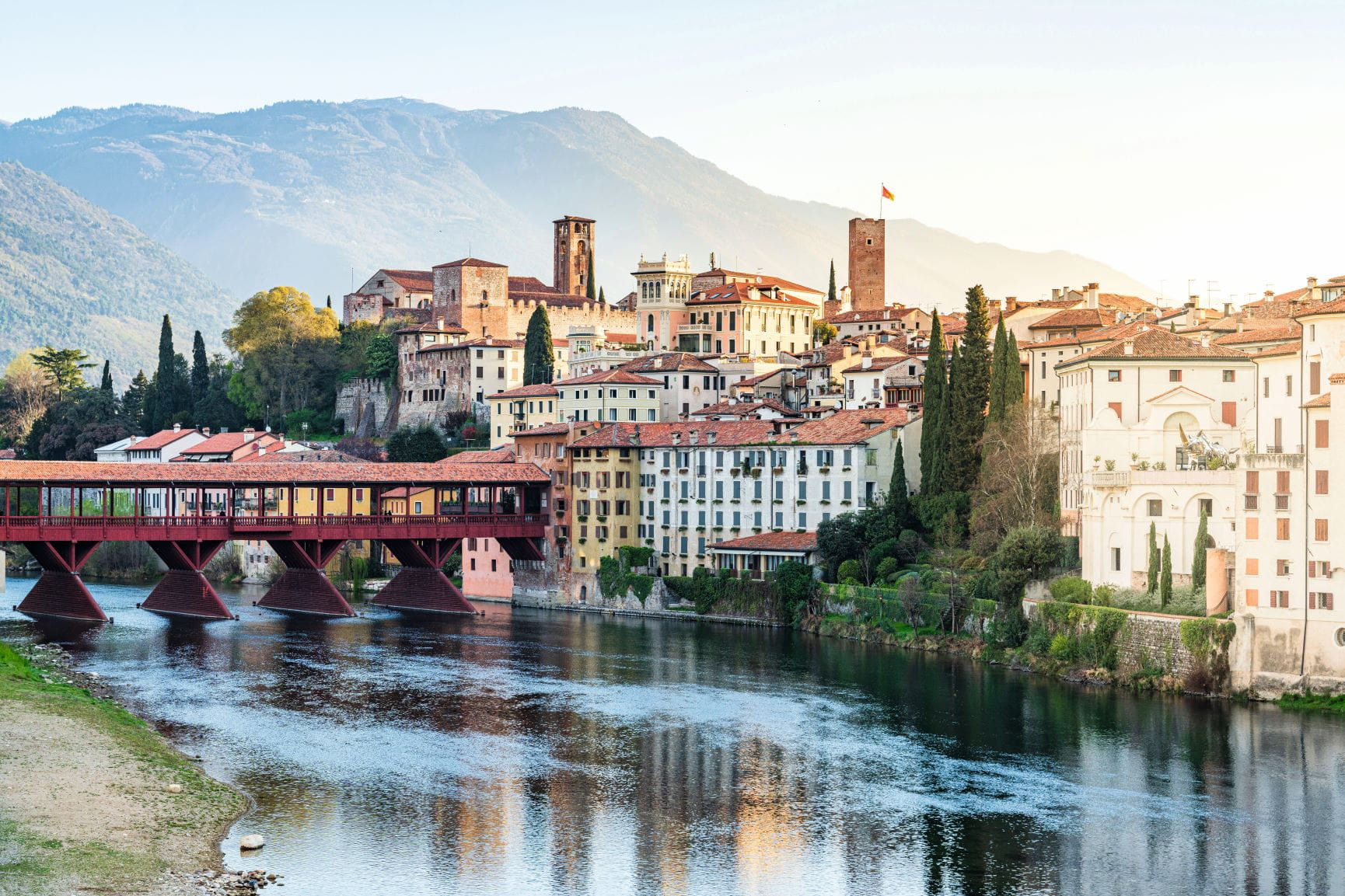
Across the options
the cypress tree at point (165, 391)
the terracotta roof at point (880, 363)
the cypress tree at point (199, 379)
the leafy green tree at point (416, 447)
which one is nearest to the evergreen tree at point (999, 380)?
the terracotta roof at point (880, 363)

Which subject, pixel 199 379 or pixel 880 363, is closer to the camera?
pixel 880 363

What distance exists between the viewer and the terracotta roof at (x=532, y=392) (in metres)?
99.1

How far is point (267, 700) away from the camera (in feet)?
161

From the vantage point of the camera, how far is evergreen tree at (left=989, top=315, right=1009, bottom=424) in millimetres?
65500

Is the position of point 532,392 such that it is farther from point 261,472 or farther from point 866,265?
point 866,265

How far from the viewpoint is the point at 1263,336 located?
203ft

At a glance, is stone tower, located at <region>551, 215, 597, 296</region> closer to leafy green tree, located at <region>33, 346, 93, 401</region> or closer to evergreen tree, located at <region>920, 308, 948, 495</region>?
leafy green tree, located at <region>33, 346, 93, 401</region>

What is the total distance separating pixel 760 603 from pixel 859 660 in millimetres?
12480

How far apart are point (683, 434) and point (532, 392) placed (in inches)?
853

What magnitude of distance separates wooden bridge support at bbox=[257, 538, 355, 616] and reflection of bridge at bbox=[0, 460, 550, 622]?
47mm

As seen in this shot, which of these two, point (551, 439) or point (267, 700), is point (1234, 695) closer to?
point (267, 700)

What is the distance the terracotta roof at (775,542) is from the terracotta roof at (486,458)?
621 inches

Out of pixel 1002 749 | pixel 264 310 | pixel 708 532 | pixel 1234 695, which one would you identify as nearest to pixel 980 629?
Result: pixel 1234 695

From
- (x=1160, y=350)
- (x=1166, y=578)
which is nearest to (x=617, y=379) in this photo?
(x=1160, y=350)
